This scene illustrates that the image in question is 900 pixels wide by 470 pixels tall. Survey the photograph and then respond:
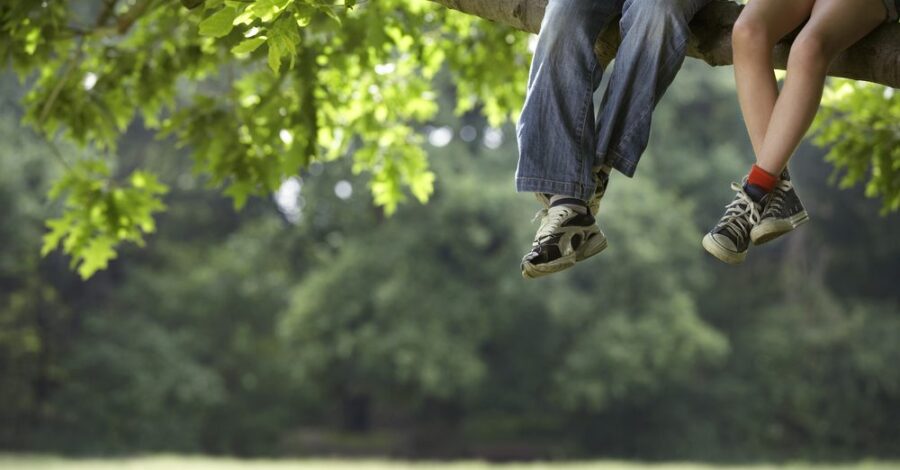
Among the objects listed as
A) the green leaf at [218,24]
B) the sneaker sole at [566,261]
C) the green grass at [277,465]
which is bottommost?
the green grass at [277,465]

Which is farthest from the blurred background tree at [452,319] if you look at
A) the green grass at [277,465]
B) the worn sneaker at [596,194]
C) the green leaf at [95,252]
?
the worn sneaker at [596,194]

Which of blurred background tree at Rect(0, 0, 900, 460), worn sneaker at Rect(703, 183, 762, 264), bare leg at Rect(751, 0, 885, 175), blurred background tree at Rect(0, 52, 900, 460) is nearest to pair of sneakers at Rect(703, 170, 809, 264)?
worn sneaker at Rect(703, 183, 762, 264)

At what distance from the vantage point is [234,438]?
24984 mm

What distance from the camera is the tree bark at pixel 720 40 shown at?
312cm

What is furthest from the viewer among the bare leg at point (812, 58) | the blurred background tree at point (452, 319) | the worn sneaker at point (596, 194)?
the blurred background tree at point (452, 319)

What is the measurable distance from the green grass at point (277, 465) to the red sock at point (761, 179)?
1454cm

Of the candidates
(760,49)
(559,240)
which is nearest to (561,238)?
(559,240)

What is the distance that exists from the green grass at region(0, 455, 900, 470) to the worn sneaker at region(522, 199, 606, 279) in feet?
47.0

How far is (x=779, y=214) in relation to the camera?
3.13 metres

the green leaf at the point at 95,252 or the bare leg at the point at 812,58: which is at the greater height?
the bare leg at the point at 812,58

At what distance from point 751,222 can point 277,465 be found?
17.3m

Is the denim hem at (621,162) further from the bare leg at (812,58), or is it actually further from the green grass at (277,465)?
the green grass at (277,465)

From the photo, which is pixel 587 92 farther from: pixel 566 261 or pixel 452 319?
pixel 452 319

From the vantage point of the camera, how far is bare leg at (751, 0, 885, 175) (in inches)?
119
